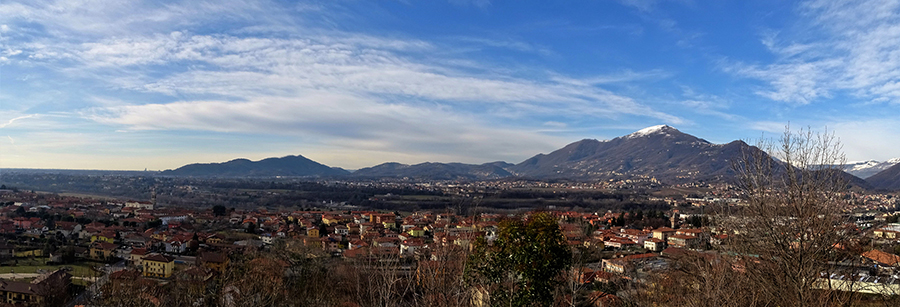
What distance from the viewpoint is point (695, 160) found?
145250mm

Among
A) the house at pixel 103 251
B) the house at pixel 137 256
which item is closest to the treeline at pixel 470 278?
the house at pixel 137 256

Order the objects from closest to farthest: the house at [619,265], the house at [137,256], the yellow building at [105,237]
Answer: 1. the house at [619,265]
2. the house at [137,256]
3. the yellow building at [105,237]


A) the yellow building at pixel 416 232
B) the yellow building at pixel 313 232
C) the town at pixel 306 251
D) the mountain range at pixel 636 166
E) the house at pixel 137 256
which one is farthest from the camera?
the mountain range at pixel 636 166

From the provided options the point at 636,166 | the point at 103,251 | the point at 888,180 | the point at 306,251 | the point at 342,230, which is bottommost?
the point at 342,230

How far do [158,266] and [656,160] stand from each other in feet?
523

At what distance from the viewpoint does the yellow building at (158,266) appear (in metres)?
20.1

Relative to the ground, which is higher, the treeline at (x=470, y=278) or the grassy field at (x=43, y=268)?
the treeline at (x=470, y=278)

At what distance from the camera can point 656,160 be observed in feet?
522

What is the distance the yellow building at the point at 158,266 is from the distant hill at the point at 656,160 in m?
111

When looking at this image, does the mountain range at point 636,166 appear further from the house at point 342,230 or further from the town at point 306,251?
the town at point 306,251

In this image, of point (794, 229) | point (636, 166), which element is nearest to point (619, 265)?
point (794, 229)

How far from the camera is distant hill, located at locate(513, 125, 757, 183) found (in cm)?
13388

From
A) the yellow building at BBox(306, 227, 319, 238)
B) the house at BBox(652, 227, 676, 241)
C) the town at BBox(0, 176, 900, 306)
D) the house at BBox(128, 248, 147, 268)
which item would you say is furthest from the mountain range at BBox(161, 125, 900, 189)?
the house at BBox(128, 248, 147, 268)

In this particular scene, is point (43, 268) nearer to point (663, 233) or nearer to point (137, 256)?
point (137, 256)
